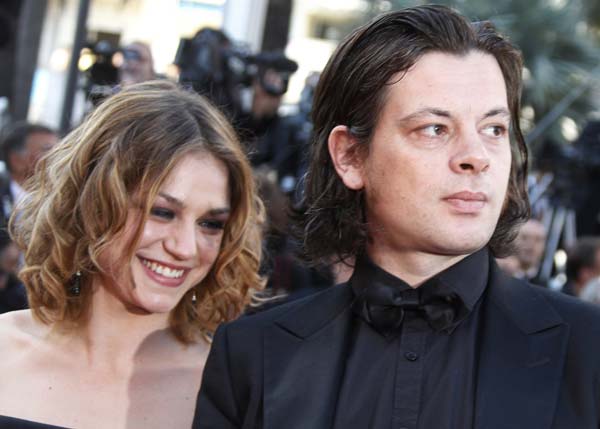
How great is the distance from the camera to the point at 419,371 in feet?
7.78

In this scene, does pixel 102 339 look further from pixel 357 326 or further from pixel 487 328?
pixel 487 328

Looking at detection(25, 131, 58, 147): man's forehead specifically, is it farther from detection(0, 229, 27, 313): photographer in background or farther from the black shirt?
the black shirt

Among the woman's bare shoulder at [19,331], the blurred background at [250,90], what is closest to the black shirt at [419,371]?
the blurred background at [250,90]

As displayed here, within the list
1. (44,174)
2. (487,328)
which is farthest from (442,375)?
(44,174)

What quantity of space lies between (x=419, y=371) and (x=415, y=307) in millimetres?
149

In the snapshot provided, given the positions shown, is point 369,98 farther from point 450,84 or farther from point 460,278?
point 460,278

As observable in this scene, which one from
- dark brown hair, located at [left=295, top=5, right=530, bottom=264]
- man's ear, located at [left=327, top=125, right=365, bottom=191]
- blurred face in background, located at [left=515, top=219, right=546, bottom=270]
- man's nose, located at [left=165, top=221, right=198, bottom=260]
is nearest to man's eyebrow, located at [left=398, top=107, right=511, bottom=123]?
dark brown hair, located at [left=295, top=5, right=530, bottom=264]

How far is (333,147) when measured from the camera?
281 cm

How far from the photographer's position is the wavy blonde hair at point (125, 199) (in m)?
3.42

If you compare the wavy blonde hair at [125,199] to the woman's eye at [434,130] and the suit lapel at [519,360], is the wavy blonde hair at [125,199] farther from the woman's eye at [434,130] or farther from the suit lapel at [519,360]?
the suit lapel at [519,360]

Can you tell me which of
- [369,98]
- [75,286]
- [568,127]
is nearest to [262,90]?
[75,286]

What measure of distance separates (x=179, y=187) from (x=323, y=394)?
1109 mm

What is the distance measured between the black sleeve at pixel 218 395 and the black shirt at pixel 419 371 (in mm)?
279

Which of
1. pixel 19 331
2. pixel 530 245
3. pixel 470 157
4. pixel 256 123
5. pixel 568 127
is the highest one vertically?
pixel 470 157
